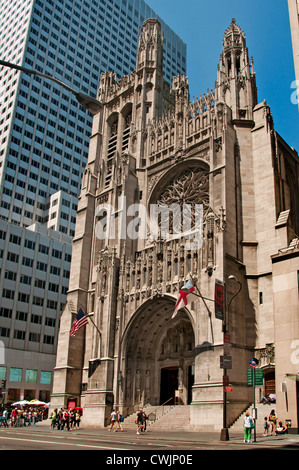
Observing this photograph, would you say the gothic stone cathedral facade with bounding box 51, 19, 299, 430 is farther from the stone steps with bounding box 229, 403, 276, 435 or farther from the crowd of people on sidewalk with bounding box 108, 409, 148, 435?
the crowd of people on sidewalk with bounding box 108, 409, 148, 435

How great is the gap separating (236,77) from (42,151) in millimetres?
62112

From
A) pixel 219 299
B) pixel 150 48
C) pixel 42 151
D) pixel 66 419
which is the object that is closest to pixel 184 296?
pixel 219 299

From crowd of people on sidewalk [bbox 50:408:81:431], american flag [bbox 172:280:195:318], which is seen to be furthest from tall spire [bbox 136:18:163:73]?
crowd of people on sidewalk [bbox 50:408:81:431]

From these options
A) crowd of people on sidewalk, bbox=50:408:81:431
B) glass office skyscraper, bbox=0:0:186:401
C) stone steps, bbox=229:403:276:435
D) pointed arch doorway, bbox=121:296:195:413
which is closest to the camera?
stone steps, bbox=229:403:276:435

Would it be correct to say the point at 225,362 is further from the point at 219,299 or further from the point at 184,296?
the point at 184,296

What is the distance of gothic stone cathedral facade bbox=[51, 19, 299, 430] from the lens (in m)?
31.2

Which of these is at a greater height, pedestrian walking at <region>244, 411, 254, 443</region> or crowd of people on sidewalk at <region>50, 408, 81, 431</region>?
pedestrian walking at <region>244, 411, 254, 443</region>

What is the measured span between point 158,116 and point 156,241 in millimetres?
20122

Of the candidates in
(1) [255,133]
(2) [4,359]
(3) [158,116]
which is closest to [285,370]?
(1) [255,133]

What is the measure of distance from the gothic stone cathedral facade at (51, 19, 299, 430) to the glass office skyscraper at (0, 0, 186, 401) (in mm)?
26801

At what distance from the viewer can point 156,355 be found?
125 feet

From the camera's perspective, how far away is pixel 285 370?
26141 mm

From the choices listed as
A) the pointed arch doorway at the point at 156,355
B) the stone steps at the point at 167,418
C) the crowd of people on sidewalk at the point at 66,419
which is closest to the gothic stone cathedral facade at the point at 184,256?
the pointed arch doorway at the point at 156,355

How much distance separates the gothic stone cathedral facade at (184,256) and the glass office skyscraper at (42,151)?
26801 millimetres
